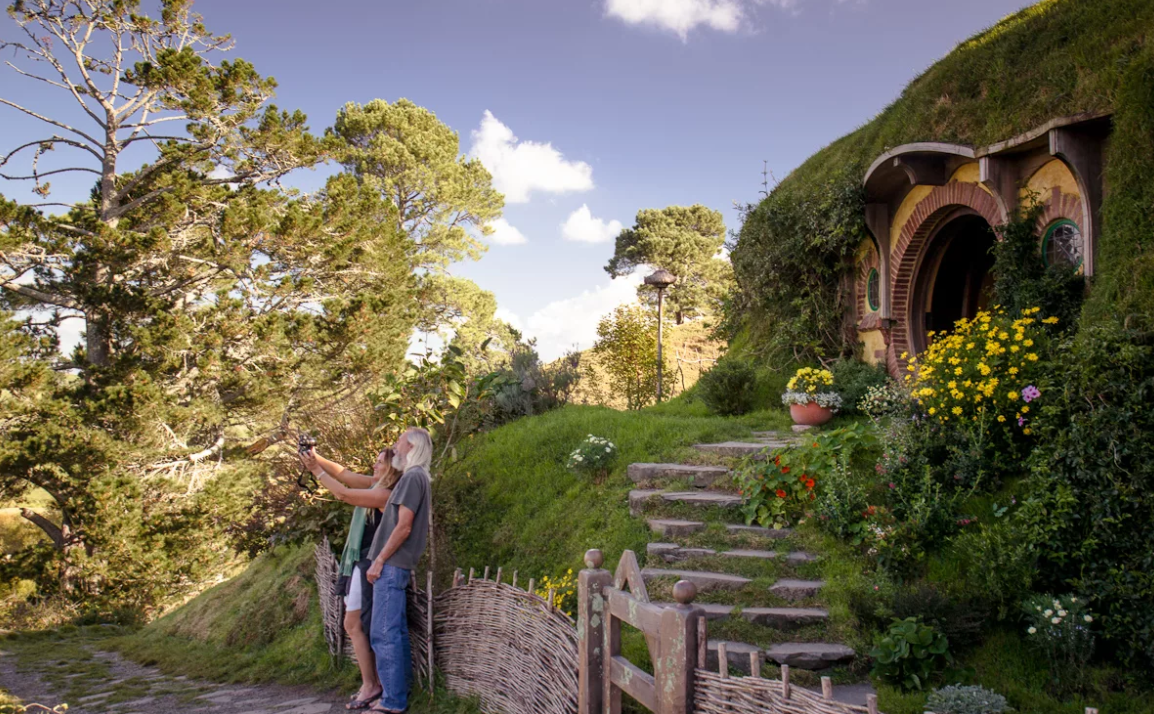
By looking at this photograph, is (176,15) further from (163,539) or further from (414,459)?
(414,459)

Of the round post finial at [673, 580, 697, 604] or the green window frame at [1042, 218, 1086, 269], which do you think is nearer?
the round post finial at [673, 580, 697, 604]

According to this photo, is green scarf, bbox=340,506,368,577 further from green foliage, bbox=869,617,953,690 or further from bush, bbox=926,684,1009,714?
bush, bbox=926,684,1009,714

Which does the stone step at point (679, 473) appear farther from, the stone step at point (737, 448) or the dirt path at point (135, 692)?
the dirt path at point (135, 692)

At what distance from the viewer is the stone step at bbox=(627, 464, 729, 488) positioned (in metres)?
6.80

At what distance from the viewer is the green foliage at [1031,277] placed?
652cm

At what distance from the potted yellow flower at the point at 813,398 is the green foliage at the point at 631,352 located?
171 inches

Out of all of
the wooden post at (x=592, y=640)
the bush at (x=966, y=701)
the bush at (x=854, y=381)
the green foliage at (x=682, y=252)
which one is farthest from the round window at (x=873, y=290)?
the green foliage at (x=682, y=252)

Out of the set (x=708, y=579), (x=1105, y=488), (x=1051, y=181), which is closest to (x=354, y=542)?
(x=708, y=579)

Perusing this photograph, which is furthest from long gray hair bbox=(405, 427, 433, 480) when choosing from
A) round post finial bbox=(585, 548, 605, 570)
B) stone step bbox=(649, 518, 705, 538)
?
stone step bbox=(649, 518, 705, 538)

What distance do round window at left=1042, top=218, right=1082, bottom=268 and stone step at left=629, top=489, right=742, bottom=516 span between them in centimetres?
378

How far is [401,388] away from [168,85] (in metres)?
11.5

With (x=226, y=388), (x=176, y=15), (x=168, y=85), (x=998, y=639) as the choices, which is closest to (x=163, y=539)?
(x=226, y=388)

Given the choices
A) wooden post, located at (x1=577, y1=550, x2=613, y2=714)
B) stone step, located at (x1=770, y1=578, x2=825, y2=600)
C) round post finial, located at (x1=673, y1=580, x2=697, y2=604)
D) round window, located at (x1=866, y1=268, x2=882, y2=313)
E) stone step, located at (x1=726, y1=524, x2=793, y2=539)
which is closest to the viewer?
round post finial, located at (x1=673, y1=580, x2=697, y2=604)

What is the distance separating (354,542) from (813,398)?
5598 mm
